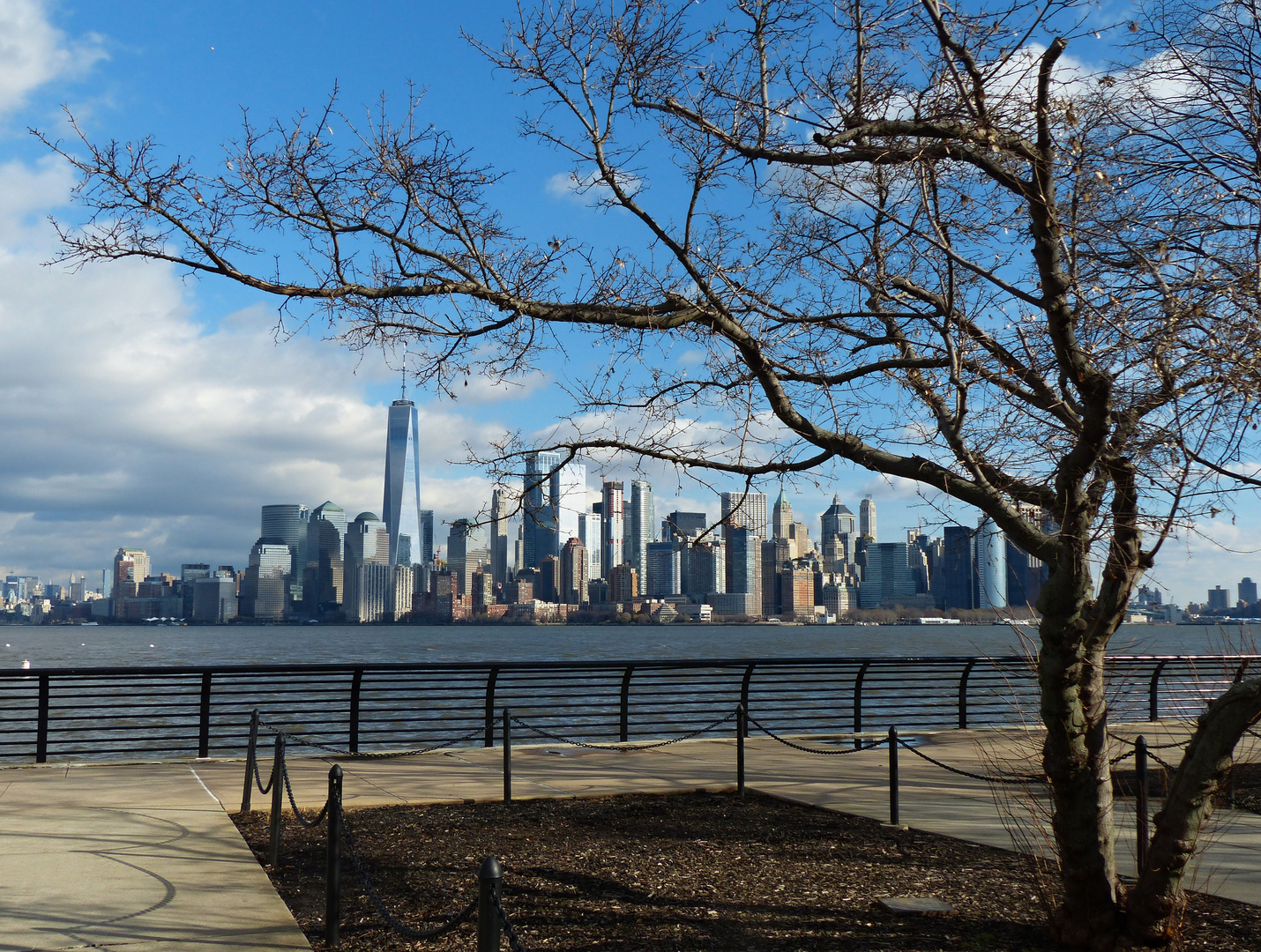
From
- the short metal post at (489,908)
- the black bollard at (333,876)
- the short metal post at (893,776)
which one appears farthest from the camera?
the short metal post at (893,776)

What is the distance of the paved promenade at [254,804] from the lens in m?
6.11

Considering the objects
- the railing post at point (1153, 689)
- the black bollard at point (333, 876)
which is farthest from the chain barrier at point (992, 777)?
the railing post at point (1153, 689)

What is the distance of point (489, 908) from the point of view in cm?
388

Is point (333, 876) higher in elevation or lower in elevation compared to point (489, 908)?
lower

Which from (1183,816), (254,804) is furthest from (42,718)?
(1183,816)

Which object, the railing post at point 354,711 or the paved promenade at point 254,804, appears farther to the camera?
the railing post at point 354,711

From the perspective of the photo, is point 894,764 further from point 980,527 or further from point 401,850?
point 401,850

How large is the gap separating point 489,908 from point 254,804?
6.81m

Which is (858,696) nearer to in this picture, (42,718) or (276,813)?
(276,813)

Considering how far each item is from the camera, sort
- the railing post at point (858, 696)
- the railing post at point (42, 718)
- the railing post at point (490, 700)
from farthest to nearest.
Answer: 1. the railing post at point (858, 696)
2. the railing post at point (490, 700)
3. the railing post at point (42, 718)

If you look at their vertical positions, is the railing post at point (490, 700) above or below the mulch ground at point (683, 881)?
above

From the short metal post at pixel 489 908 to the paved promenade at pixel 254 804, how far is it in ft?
7.85

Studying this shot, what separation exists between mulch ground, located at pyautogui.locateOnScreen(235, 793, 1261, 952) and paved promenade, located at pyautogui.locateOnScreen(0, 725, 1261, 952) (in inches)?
16.6

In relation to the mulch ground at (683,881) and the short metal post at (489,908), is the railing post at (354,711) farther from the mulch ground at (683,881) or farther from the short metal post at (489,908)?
the short metal post at (489,908)
